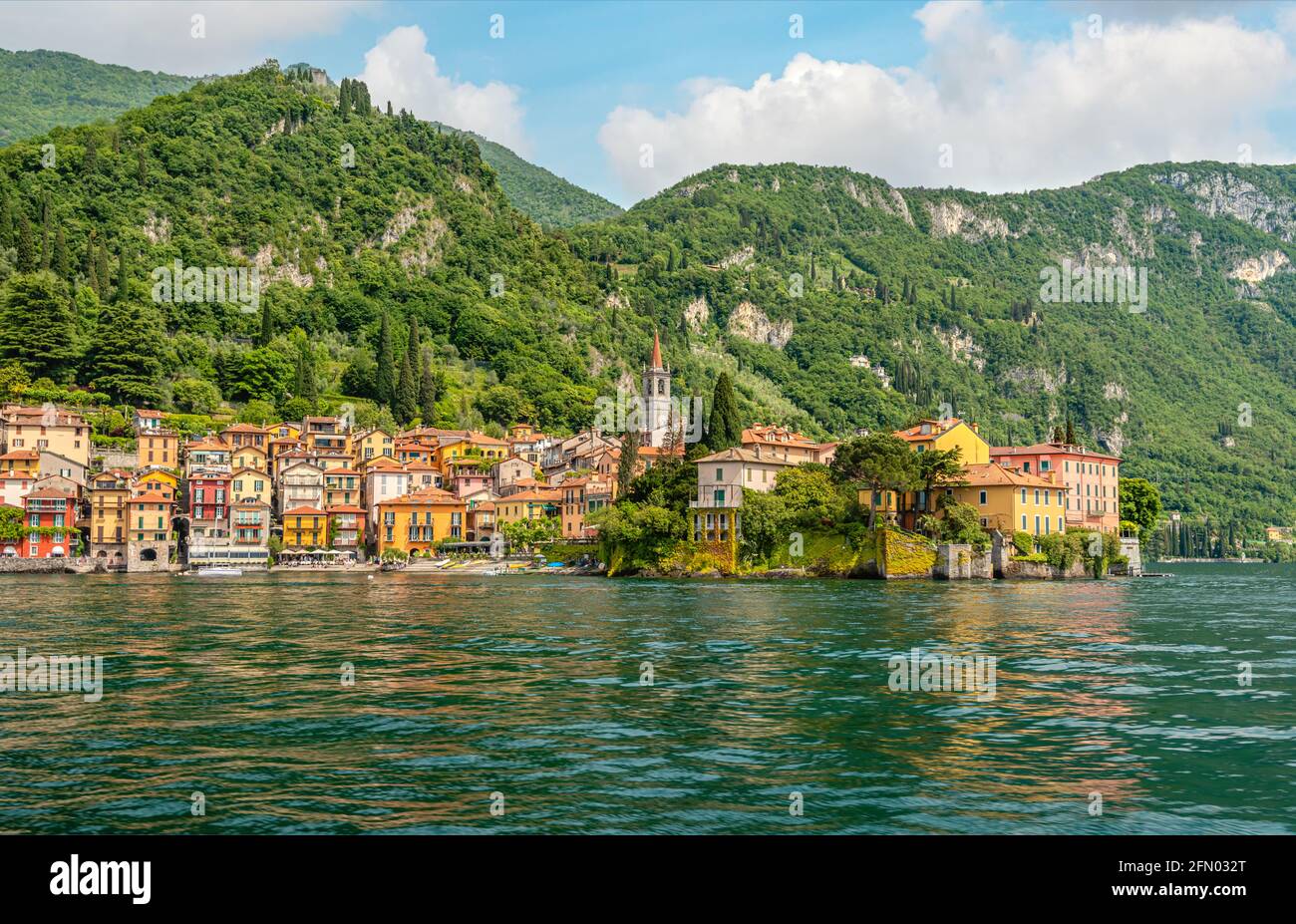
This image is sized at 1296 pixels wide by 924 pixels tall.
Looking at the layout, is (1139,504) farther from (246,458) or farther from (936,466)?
(246,458)

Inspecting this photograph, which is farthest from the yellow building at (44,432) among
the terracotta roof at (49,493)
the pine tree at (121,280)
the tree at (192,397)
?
the pine tree at (121,280)

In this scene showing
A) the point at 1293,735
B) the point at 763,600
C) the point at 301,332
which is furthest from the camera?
the point at 301,332

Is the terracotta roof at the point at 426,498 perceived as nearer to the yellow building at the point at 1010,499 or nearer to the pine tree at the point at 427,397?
the pine tree at the point at 427,397

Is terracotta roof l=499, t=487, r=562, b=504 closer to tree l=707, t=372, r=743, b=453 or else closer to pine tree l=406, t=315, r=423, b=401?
tree l=707, t=372, r=743, b=453

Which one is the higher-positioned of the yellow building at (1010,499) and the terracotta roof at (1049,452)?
the terracotta roof at (1049,452)

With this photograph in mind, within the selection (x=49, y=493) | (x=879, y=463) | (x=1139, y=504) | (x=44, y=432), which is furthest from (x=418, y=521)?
(x=1139, y=504)

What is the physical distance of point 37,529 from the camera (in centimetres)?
10331

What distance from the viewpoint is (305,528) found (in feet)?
379

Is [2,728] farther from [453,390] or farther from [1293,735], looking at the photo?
Answer: [453,390]

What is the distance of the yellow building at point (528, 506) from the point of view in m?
117
